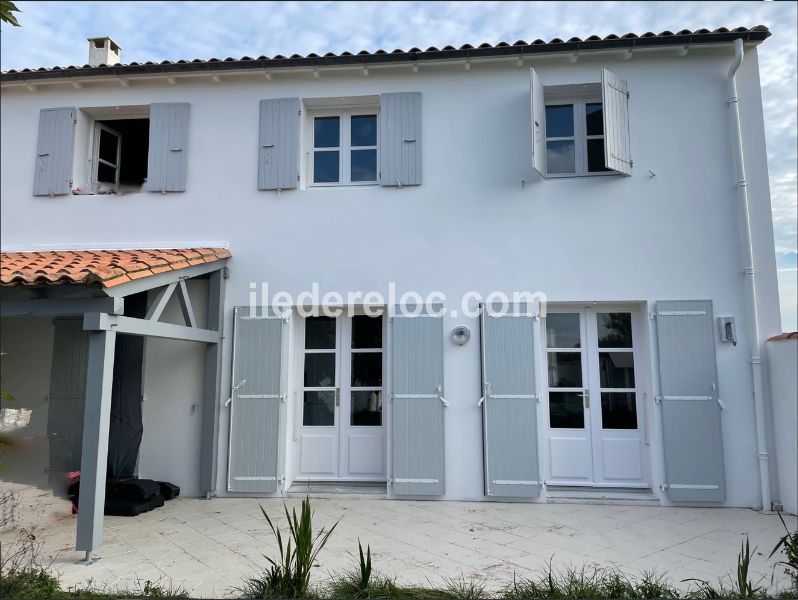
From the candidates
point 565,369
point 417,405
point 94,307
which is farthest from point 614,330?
point 94,307

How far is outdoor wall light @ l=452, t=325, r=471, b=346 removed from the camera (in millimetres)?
6734

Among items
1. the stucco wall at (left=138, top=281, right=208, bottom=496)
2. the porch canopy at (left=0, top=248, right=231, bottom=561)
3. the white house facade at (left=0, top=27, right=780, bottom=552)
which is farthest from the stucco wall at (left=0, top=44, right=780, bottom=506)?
the porch canopy at (left=0, top=248, right=231, bottom=561)

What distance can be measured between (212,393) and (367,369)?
1948 millimetres

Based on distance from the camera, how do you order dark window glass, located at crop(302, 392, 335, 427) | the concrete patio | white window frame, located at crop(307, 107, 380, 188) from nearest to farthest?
the concrete patio → dark window glass, located at crop(302, 392, 335, 427) → white window frame, located at crop(307, 107, 380, 188)

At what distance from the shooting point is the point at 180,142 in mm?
7414

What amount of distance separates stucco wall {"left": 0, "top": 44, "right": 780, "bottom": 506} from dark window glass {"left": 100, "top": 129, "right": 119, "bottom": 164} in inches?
34.0

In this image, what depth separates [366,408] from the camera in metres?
7.03

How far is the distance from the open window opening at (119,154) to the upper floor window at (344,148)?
8.33 ft

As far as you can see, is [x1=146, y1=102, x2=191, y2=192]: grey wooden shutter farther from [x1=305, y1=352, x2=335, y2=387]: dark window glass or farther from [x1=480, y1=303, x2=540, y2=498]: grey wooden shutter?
[x1=480, y1=303, x2=540, y2=498]: grey wooden shutter

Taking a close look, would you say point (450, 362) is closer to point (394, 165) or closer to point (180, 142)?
point (394, 165)

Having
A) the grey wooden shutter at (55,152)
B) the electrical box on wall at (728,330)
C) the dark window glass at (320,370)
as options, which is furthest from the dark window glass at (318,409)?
the electrical box on wall at (728,330)

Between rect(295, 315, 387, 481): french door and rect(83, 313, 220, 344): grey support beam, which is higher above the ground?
rect(83, 313, 220, 344): grey support beam

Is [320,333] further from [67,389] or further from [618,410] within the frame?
[618,410]

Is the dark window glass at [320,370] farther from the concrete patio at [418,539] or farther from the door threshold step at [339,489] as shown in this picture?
the concrete patio at [418,539]
